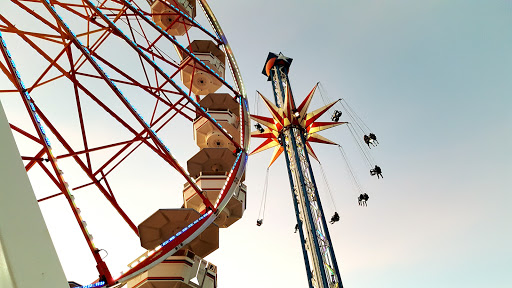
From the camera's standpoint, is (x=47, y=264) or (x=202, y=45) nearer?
(x=47, y=264)

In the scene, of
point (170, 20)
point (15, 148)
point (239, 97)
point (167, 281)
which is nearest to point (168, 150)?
point (167, 281)

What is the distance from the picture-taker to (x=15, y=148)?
1483mm

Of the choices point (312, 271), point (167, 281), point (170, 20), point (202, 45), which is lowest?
point (312, 271)

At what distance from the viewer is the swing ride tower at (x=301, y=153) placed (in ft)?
42.4

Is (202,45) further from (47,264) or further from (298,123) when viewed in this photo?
(47,264)

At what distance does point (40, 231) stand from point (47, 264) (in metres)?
0.13

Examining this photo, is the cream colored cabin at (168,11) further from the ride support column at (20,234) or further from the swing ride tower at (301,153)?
the ride support column at (20,234)

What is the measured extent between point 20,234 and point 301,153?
16.0m

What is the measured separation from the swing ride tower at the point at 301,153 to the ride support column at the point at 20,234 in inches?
469

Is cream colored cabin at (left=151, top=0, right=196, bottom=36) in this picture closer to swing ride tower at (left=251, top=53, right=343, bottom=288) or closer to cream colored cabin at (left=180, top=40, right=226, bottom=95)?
cream colored cabin at (left=180, top=40, right=226, bottom=95)

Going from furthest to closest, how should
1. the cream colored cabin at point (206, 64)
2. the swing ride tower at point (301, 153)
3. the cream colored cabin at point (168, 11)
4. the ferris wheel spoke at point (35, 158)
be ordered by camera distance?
the cream colored cabin at point (168, 11), the cream colored cabin at point (206, 64), the swing ride tower at point (301, 153), the ferris wheel spoke at point (35, 158)

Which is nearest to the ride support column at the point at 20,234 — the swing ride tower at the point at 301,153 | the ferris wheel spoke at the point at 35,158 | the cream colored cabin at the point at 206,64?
the ferris wheel spoke at the point at 35,158

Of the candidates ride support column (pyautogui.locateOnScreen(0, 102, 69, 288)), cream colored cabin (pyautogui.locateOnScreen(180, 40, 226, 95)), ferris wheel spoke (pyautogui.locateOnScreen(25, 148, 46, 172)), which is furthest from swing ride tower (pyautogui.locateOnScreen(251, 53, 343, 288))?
ride support column (pyautogui.locateOnScreen(0, 102, 69, 288))

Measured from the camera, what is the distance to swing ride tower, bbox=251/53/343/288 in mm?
12930
